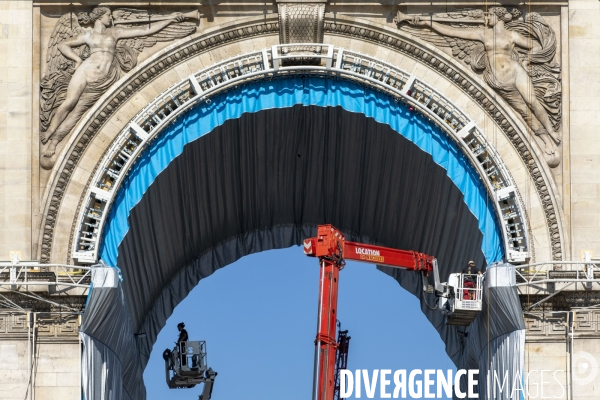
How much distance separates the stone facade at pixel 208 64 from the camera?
4512 cm

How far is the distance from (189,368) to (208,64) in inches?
578

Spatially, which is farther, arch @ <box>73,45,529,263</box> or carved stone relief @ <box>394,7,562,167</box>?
carved stone relief @ <box>394,7,562,167</box>

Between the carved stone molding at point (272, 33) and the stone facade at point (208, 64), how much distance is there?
0.02m

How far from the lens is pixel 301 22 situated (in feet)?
153

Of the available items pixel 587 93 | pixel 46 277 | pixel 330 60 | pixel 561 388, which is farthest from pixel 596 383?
pixel 46 277

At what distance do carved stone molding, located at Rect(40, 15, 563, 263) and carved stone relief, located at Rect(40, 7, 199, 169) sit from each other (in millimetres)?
376

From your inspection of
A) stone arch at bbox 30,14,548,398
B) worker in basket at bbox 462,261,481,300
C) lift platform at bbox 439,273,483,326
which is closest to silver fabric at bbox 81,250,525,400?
lift platform at bbox 439,273,483,326

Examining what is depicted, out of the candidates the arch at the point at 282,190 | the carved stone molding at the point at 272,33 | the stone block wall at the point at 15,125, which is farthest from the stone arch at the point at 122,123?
the arch at the point at 282,190

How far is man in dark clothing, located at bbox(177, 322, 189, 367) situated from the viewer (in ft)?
194

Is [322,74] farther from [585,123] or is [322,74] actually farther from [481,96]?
[585,123]

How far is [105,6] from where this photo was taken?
47125 millimetres

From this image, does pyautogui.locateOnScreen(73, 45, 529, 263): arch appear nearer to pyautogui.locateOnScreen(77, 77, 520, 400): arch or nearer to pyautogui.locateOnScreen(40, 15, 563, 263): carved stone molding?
pyautogui.locateOnScreen(77, 77, 520, 400): arch

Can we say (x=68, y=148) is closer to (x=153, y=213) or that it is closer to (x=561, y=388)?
(x=153, y=213)

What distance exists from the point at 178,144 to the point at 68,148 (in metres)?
2.73
